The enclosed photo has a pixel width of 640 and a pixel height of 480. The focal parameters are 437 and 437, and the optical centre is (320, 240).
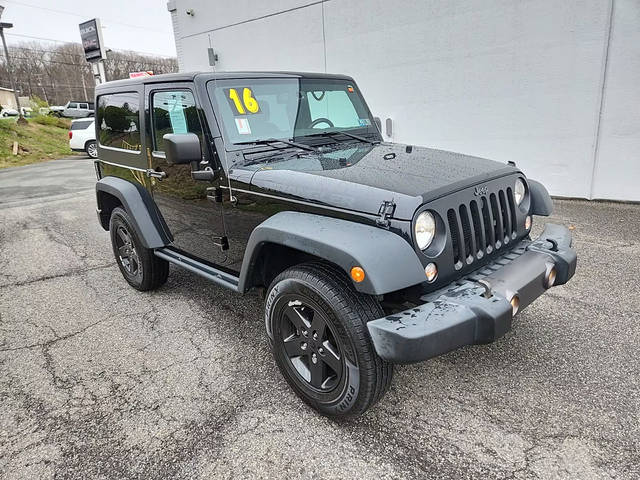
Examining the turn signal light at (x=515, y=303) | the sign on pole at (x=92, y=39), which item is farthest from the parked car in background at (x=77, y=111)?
the turn signal light at (x=515, y=303)

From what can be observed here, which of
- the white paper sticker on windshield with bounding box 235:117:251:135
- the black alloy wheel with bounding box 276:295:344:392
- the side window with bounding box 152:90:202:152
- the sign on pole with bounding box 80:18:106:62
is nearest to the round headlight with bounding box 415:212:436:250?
the black alloy wheel with bounding box 276:295:344:392

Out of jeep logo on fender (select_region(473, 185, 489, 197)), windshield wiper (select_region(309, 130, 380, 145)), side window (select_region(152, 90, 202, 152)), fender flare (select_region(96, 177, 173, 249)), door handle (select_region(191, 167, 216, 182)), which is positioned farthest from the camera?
fender flare (select_region(96, 177, 173, 249))

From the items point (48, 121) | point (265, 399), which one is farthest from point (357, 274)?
point (48, 121)

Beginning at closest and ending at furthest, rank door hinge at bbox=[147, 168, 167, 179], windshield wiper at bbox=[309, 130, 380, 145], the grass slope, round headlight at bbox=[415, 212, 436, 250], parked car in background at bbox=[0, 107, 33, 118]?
round headlight at bbox=[415, 212, 436, 250] < windshield wiper at bbox=[309, 130, 380, 145] < door hinge at bbox=[147, 168, 167, 179] < the grass slope < parked car in background at bbox=[0, 107, 33, 118]

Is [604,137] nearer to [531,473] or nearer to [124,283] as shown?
[531,473]

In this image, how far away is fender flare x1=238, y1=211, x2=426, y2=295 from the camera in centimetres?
192

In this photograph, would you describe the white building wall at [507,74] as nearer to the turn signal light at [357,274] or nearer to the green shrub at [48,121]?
the turn signal light at [357,274]

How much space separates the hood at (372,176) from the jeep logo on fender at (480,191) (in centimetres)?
5

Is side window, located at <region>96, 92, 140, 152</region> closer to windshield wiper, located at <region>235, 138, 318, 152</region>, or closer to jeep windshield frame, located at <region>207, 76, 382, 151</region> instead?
jeep windshield frame, located at <region>207, 76, 382, 151</region>

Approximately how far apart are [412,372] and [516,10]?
649 centimetres

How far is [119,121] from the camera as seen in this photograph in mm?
3938

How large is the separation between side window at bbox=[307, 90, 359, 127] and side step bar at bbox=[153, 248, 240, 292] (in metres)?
1.34

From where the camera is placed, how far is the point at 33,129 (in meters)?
21.3

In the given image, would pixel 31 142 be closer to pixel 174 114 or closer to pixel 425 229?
pixel 174 114
